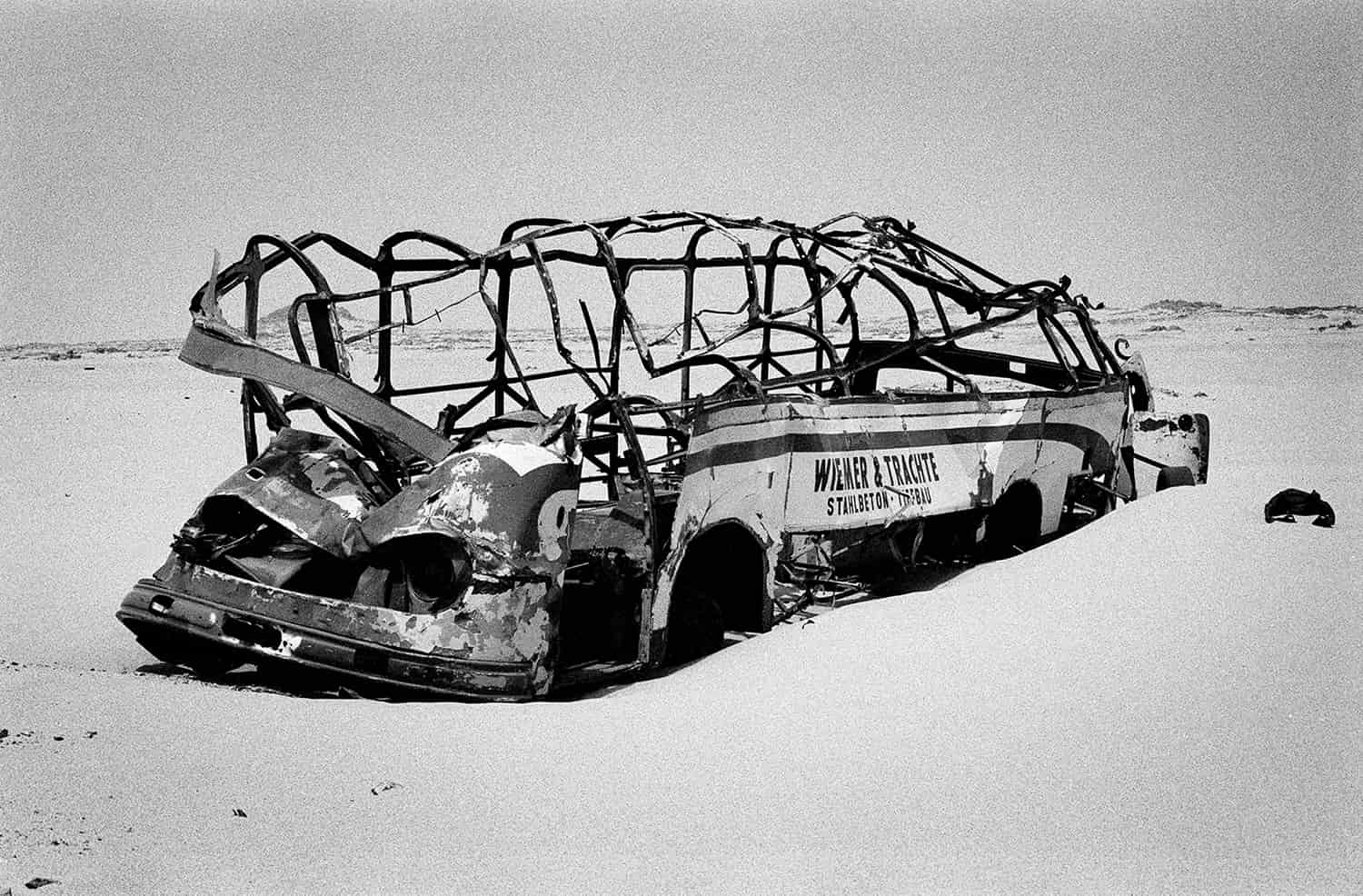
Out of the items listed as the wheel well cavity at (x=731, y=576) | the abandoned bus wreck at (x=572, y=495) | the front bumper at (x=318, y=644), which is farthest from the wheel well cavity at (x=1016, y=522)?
the front bumper at (x=318, y=644)

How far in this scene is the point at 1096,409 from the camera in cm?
1013

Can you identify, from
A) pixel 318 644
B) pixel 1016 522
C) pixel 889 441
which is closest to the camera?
pixel 318 644

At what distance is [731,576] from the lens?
722 centimetres

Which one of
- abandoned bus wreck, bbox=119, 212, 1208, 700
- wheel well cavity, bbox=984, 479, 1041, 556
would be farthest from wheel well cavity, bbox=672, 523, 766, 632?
wheel well cavity, bbox=984, 479, 1041, 556

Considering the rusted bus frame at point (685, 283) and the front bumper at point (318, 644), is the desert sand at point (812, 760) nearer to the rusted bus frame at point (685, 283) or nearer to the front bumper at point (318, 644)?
the front bumper at point (318, 644)

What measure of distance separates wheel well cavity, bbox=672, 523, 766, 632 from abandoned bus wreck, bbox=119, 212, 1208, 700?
0.5 inches

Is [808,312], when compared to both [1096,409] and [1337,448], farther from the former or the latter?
[1337,448]

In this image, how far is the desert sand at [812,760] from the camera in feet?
13.5

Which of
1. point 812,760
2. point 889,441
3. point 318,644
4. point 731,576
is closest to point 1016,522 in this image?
point 889,441

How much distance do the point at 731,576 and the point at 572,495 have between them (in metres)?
1.62

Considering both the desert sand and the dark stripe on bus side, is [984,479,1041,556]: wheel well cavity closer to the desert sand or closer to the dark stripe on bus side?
the dark stripe on bus side

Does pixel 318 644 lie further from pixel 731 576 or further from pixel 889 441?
pixel 889 441

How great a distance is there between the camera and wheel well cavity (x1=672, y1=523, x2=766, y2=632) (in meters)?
7.05

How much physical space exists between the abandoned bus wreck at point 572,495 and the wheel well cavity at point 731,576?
13 millimetres
